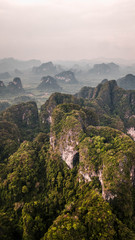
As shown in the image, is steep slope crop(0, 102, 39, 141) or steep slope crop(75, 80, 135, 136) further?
steep slope crop(75, 80, 135, 136)

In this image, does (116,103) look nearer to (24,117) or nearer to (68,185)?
(24,117)

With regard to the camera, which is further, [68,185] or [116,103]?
[116,103]

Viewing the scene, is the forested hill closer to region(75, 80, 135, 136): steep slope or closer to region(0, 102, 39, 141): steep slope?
region(0, 102, 39, 141): steep slope

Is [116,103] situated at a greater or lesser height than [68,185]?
greater

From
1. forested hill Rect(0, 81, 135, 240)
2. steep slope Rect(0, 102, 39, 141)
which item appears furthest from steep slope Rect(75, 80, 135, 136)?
forested hill Rect(0, 81, 135, 240)

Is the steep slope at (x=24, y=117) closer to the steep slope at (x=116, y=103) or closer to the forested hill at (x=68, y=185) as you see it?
the forested hill at (x=68, y=185)

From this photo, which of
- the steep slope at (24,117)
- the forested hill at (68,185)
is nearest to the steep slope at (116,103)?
the steep slope at (24,117)

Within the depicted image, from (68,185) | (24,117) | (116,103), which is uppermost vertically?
(116,103)

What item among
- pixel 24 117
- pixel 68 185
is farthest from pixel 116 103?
pixel 68 185

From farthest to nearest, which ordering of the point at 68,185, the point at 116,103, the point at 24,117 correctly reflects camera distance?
the point at 116,103 → the point at 24,117 → the point at 68,185

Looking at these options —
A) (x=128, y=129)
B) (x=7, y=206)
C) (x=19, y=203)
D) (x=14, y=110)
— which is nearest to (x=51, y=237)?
(x=19, y=203)
